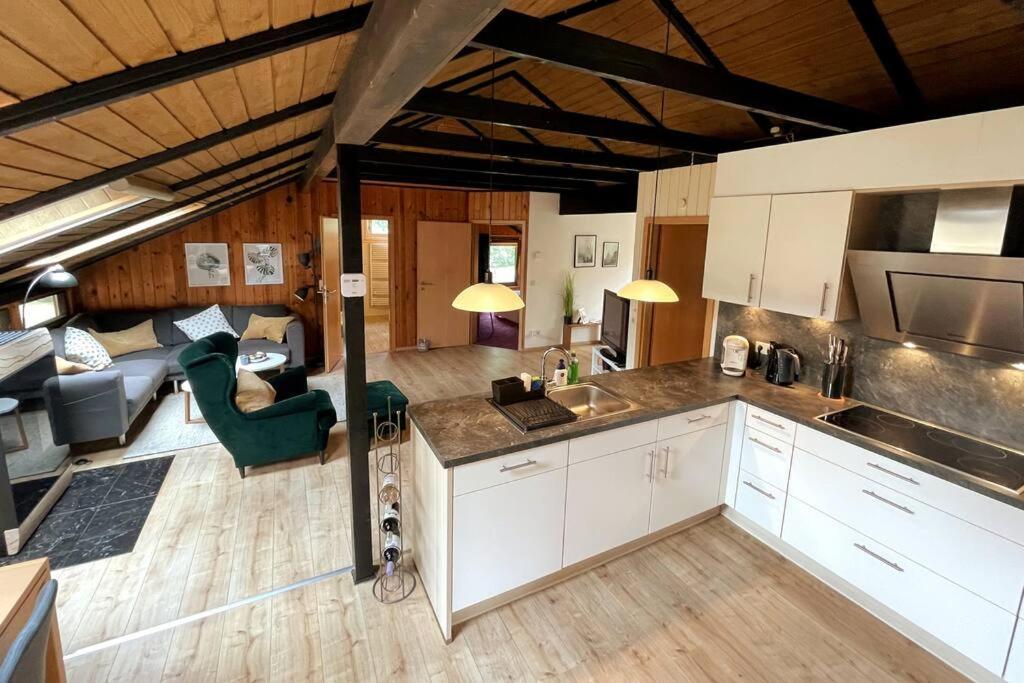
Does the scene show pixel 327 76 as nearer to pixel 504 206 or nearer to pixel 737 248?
pixel 737 248

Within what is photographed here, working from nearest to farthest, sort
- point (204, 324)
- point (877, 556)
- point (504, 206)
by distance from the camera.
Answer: point (877, 556) → point (204, 324) → point (504, 206)

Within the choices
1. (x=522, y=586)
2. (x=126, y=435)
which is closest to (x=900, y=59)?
(x=522, y=586)

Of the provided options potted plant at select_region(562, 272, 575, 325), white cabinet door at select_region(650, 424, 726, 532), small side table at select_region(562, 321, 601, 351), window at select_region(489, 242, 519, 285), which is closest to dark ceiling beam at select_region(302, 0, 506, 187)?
white cabinet door at select_region(650, 424, 726, 532)

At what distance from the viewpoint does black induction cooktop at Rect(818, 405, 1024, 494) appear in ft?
6.64

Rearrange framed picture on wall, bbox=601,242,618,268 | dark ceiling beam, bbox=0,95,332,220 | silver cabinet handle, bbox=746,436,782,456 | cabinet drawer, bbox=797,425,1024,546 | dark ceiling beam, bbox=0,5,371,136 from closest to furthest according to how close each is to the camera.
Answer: dark ceiling beam, bbox=0,5,371,136 → dark ceiling beam, bbox=0,95,332,220 → cabinet drawer, bbox=797,425,1024,546 → silver cabinet handle, bbox=746,436,782,456 → framed picture on wall, bbox=601,242,618,268

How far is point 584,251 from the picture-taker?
25.1 ft

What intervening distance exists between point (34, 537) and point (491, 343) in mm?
5811

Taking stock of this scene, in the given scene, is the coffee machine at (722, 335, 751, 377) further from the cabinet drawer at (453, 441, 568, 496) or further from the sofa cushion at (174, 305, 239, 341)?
the sofa cushion at (174, 305, 239, 341)

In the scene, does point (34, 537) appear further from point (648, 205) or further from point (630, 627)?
point (648, 205)

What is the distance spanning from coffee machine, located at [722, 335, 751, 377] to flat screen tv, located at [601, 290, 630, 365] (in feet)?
4.50

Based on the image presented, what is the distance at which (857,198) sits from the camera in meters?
2.46

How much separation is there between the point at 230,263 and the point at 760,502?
639cm

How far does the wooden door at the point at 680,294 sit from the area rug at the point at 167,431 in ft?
A: 10.4

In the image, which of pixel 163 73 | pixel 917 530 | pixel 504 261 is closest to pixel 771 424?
pixel 917 530
